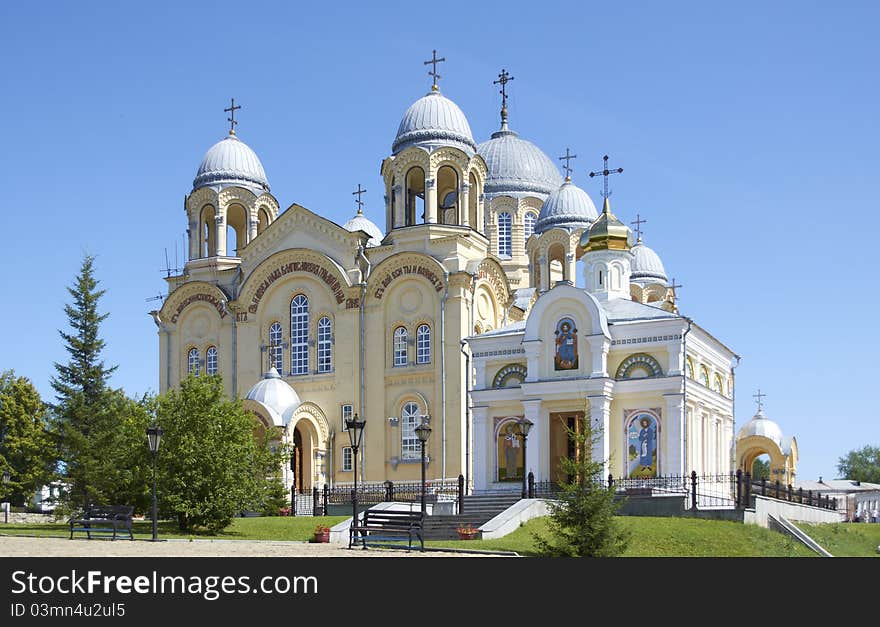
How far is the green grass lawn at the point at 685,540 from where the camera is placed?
23922 mm

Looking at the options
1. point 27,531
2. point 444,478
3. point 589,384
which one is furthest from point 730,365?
point 27,531

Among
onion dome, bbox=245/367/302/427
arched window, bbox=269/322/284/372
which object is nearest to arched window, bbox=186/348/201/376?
arched window, bbox=269/322/284/372

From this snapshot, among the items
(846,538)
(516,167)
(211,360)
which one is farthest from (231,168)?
(846,538)

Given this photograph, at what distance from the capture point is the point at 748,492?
2833 cm

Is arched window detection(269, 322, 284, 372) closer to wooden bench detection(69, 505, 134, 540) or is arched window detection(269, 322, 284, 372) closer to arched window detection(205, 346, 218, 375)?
arched window detection(205, 346, 218, 375)

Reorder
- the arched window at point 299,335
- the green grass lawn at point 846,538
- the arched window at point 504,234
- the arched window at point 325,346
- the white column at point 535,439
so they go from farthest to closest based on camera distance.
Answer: the arched window at point 504,234 → the arched window at point 299,335 → the arched window at point 325,346 → the white column at point 535,439 → the green grass lawn at point 846,538

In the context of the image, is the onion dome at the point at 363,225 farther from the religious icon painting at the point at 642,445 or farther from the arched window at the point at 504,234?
the religious icon painting at the point at 642,445

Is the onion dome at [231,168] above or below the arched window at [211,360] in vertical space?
above

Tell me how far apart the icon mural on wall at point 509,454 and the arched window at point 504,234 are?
52.3ft

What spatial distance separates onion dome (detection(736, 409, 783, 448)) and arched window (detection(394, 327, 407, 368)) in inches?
1000

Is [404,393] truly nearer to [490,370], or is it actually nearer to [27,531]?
[490,370]

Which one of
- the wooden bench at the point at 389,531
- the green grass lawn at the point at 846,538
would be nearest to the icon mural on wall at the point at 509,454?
the green grass lawn at the point at 846,538

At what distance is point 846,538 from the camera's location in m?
33.0
